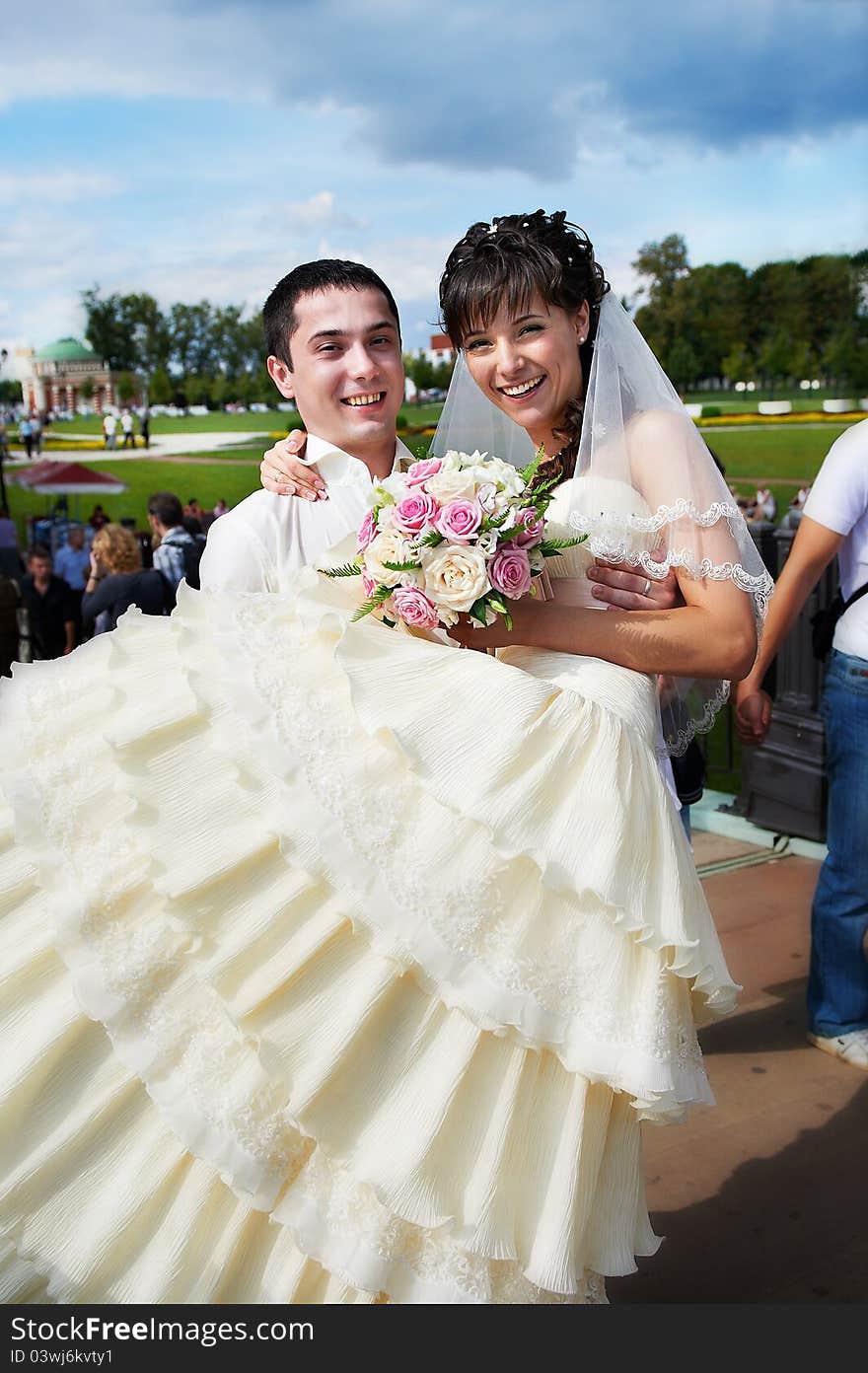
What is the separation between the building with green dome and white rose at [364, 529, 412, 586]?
23.1 m

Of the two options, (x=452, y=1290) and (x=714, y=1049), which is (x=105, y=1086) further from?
(x=714, y=1049)

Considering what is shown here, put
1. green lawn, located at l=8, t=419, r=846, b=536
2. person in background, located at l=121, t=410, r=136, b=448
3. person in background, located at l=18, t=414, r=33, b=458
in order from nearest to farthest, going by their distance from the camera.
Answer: green lawn, located at l=8, t=419, r=846, b=536
person in background, located at l=18, t=414, r=33, b=458
person in background, located at l=121, t=410, r=136, b=448

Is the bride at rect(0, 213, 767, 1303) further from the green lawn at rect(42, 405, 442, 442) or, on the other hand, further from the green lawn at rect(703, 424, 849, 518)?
the green lawn at rect(703, 424, 849, 518)

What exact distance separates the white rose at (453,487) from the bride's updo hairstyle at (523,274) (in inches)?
27.2

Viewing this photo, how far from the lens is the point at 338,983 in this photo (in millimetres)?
1861

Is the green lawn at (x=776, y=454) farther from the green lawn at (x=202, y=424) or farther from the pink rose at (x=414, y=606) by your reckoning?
the pink rose at (x=414, y=606)

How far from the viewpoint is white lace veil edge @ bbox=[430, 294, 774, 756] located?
238cm

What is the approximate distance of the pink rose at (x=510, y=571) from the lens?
210cm

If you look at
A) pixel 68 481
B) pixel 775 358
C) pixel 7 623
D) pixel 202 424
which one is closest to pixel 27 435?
pixel 202 424

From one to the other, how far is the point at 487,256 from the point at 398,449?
601mm

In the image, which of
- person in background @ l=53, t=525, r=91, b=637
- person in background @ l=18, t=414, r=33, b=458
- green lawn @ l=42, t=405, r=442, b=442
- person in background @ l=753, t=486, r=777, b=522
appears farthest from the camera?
green lawn @ l=42, t=405, r=442, b=442

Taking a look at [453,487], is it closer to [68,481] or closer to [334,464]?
[334,464]

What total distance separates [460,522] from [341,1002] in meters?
0.90

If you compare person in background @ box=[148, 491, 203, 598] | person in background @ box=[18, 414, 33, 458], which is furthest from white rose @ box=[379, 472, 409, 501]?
person in background @ box=[18, 414, 33, 458]
